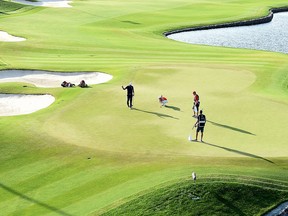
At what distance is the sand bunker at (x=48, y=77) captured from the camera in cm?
4712

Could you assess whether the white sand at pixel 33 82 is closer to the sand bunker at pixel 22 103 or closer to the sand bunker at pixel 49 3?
the sand bunker at pixel 22 103

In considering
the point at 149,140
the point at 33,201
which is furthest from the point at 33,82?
the point at 33,201

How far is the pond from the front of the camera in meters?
75.0

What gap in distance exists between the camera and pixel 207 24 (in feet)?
292

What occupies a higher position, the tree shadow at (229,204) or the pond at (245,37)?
the pond at (245,37)

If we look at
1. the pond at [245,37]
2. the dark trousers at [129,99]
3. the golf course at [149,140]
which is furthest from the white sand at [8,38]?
the dark trousers at [129,99]

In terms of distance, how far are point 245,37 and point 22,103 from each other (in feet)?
158

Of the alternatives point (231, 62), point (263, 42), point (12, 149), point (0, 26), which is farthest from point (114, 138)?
point (0, 26)

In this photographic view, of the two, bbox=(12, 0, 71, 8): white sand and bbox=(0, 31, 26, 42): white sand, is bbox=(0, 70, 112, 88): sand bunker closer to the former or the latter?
bbox=(0, 31, 26, 42): white sand

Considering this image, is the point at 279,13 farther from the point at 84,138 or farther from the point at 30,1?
the point at 84,138

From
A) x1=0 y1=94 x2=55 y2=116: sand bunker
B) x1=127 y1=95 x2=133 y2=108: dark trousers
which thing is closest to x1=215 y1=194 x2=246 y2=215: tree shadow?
x1=127 y1=95 x2=133 y2=108: dark trousers

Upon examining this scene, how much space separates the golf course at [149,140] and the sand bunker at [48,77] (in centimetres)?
60

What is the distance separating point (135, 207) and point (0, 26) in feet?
215

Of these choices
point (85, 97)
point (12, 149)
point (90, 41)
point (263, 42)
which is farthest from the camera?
point (263, 42)
